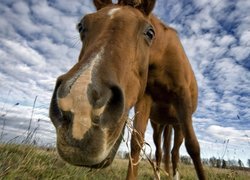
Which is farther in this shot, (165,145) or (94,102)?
(165,145)

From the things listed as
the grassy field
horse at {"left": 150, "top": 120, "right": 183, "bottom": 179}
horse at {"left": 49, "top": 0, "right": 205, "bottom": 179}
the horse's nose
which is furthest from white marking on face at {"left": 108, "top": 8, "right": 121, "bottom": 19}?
horse at {"left": 150, "top": 120, "right": 183, "bottom": 179}

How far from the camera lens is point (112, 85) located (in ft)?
8.11

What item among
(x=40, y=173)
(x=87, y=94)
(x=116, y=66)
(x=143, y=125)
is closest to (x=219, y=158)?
(x=143, y=125)

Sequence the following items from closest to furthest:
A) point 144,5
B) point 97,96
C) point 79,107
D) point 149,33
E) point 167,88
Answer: point 79,107, point 97,96, point 149,33, point 144,5, point 167,88

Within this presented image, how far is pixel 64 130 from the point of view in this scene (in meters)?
2.27


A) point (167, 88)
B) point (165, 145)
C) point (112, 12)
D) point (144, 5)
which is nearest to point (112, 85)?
point (112, 12)

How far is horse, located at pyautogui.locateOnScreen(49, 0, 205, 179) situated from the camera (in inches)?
89.5

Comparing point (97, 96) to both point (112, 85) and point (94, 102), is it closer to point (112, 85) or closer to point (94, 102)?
point (94, 102)

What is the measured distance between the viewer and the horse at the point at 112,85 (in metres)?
2.27

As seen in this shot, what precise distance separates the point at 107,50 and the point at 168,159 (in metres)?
6.21

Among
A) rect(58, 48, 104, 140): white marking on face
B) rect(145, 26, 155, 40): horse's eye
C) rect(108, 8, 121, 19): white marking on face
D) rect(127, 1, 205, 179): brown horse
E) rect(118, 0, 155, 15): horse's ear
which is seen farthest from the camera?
rect(127, 1, 205, 179): brown horse

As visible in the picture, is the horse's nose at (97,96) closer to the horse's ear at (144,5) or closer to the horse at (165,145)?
the horse's ear at (144,5)

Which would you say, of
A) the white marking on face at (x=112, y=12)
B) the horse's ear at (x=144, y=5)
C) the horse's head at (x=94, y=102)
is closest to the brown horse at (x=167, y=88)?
the horse's ear at (x=144, y=5)

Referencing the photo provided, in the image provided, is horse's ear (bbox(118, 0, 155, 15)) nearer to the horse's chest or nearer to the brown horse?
the brown horse
